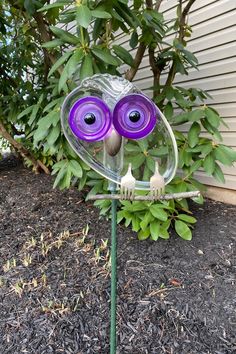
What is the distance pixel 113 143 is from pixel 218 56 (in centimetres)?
211

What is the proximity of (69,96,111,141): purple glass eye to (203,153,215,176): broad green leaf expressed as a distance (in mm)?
1052

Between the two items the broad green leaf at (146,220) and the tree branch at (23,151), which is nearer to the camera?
the broad green leaf at (146,220)

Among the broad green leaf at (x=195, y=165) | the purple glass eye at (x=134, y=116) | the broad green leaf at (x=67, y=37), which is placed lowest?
the broad green leaf at (x=195, y=165)

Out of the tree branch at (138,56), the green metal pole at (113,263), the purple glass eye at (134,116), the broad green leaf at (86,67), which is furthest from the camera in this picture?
the tree branch at (138,56)

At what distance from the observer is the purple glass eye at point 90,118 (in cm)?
108

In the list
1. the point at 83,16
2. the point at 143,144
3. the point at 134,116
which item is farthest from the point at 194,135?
the point at 134,116

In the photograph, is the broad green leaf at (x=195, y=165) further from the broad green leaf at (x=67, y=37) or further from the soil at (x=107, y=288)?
the broad green leaf at (x=67, y=37)

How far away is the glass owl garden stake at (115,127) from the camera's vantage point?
42.5 inches

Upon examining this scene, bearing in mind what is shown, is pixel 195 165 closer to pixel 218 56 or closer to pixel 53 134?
pixel 53 134

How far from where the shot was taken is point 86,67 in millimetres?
1684

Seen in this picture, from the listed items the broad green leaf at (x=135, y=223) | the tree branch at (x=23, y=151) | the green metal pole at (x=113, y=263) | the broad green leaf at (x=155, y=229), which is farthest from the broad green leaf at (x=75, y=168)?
the tree branch at (x=23, y=151)

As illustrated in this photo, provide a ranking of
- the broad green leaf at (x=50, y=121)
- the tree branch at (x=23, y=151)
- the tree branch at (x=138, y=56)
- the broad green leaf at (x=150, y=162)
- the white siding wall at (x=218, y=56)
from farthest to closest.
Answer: the tree branch at (x=23, y=151), the white siding wall at (x=218, y=56), the tree branch at (x=138, y=56), the broad green leaf at (x=50, y=121), the broad green leaf at (x=150, y=162)

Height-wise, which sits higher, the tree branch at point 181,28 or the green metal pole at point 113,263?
the tree branch at point 181,28

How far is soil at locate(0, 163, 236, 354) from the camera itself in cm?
152
